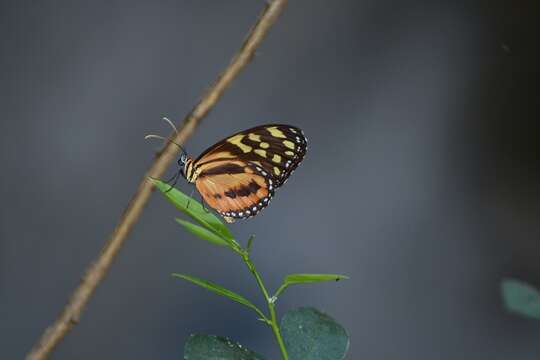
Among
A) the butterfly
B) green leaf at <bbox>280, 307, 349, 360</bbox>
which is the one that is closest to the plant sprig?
green leaf at <bbox>280, 307, 349, 360</bbox>

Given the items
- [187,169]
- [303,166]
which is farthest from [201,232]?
[303,166]

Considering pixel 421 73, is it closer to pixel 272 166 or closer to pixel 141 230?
pixel 141 230

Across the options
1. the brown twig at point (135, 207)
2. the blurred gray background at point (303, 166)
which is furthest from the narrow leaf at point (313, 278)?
the blurred gray background at point (303, 166)

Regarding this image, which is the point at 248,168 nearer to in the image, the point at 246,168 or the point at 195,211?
the point at 246,168

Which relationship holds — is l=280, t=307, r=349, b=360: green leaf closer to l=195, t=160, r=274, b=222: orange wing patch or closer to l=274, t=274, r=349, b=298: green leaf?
l=274, t=274, r=349, b=298: green leaf

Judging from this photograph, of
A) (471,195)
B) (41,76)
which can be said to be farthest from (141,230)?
(471,195)

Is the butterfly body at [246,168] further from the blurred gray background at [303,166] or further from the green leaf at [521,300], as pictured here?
the blurred gray background at [303,166]
